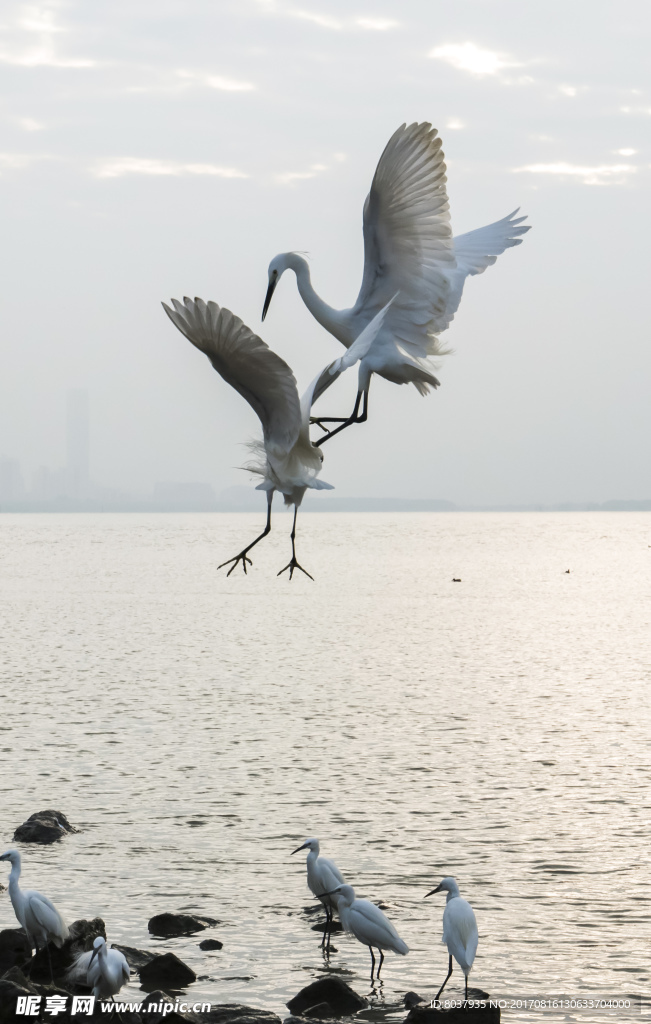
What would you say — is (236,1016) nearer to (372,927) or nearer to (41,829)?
(372,927)

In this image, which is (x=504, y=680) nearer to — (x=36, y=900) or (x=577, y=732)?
(x=577, y=732)

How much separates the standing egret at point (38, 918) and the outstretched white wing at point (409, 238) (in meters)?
10.9

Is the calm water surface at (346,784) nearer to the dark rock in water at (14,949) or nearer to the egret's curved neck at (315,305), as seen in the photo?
the dark rock in water at (14,949)

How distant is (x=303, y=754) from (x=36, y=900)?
52.8 feet

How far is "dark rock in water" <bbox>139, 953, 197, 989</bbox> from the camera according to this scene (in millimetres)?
14211

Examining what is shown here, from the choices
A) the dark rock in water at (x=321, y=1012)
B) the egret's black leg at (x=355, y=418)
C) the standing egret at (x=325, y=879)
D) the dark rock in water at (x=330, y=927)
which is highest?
the egret's black leg at (x=355, y=418)

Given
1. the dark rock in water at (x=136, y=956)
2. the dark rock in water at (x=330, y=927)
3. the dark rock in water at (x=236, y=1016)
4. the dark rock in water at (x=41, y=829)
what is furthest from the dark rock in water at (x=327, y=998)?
the dark rock in water at (x=41, y=829)

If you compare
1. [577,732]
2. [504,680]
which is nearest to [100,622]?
[504,680]

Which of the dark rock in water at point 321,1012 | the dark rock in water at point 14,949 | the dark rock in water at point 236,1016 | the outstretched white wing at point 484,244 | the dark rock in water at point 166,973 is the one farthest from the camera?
the dark rock in water at point 14,949

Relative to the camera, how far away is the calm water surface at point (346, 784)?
16.4 meters

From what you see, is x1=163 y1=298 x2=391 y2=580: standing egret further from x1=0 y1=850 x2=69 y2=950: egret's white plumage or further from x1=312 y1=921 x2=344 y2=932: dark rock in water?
x1=312 y1=921 x2=344 y2=932: dark rock in water

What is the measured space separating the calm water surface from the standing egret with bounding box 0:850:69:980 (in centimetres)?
123

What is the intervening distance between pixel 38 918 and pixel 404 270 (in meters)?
11.3

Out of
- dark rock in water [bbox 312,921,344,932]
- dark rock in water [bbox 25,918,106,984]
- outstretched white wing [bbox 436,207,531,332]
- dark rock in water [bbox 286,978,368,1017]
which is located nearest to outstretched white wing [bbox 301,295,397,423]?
outstretched white wing [bbox 436,207,531,332]
